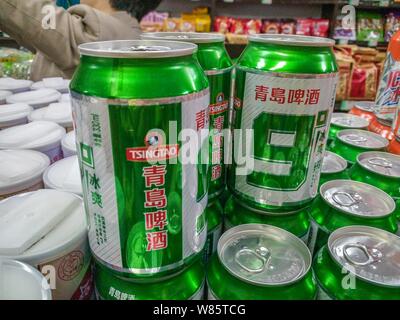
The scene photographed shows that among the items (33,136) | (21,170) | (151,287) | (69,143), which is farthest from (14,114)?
(151,287)

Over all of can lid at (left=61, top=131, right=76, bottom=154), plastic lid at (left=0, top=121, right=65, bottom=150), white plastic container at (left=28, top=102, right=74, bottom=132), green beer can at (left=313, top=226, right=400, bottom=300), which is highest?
white plastic container at (left=28, top=102, right=74, bottom=132)

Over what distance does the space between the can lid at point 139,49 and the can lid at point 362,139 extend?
2.65 feet

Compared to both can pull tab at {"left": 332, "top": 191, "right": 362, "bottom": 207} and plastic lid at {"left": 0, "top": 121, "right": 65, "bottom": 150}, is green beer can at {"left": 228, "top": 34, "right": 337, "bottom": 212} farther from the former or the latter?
plastic lid at {"left": 0, "top": 121, "right": 65, "bottom": 150}

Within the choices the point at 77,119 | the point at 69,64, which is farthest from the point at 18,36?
the point at 77,119

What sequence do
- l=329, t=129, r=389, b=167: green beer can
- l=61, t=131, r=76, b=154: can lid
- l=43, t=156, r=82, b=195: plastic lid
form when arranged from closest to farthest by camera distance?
l=43, t=156, r=82, b=195: plastic lid, l=61, t=131, r=76, b=154: can lid, l=329, t=129, r=389, b=167: green beer can

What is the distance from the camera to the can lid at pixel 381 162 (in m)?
1.01

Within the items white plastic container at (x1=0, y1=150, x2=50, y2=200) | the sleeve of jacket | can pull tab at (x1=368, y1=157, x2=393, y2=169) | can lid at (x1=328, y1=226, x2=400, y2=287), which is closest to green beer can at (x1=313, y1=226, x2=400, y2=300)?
can lid at (x1=328, y1=226, x2=400, y2=287)

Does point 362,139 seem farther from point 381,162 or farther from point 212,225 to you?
point 212,225

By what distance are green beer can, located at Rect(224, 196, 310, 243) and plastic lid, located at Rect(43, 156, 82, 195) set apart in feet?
1.33

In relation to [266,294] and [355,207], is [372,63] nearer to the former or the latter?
[355,207]

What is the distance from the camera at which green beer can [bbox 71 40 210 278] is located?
0.52m

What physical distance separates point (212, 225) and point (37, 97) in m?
1.07

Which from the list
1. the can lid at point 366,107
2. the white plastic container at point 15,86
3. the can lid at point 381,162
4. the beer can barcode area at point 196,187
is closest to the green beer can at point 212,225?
the beer can barcode area at point 196,187
